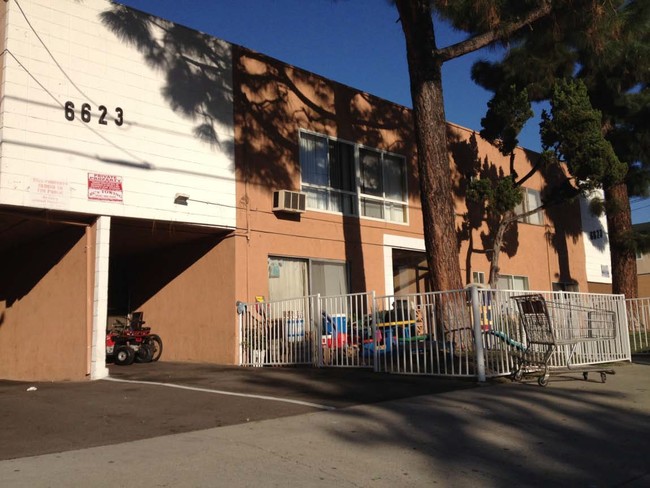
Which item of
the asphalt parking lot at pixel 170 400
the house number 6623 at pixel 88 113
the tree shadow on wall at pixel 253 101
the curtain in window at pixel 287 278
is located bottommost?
the asphalt parking lot at pixel 170 400

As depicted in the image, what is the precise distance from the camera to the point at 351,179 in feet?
56.2

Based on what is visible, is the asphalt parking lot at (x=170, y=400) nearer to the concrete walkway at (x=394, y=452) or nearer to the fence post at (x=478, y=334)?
the fence post at (x=478, y=334)

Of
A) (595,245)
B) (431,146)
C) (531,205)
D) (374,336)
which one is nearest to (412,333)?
(374,336)

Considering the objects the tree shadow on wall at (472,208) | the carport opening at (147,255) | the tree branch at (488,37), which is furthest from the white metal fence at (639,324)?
the carport opening at (147,255)

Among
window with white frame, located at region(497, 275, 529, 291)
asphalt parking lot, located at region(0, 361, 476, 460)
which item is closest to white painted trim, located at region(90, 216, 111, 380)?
asphalt parking lot, located at region(0, 361, 476, 460)

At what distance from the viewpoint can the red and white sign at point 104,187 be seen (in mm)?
12211

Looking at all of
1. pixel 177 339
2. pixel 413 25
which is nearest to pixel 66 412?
pixel 177 339

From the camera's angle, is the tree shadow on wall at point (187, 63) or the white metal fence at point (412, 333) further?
the tree shadow on wall at point (187, 63)

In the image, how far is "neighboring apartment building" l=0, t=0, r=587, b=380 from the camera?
11930 millimetres

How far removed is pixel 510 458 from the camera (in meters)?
5.75

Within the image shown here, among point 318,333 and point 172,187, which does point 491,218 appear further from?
point 172,187

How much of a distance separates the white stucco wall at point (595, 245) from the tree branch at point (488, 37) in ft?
45.1

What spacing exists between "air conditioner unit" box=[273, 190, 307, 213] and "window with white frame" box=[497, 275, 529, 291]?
8.39 metres

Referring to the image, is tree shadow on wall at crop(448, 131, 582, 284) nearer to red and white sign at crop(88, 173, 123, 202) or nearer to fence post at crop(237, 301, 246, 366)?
fence post at crop(237, 301, 246, 366)
